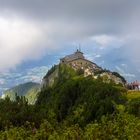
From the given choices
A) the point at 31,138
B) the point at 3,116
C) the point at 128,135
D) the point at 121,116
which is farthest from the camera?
the point at 3,116

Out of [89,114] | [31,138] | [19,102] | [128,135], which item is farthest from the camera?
[89,114]

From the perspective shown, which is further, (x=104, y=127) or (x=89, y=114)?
(x=89, y=114)

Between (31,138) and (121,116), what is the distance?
1266 centimetres

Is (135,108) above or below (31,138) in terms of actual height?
above

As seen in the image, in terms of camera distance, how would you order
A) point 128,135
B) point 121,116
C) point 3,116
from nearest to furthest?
point 128,135
point 121,116
point 3,116

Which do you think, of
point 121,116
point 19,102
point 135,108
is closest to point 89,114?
point 19,102

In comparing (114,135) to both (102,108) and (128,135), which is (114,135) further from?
(102,108)

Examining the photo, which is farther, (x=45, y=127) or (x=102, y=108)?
(x=102, y=108)

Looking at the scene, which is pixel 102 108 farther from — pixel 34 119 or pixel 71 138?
pixel 71 138

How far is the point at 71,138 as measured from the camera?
53.4 metres

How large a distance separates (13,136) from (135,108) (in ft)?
333

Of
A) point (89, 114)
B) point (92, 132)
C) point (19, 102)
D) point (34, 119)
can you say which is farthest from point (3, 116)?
point (92, 132)

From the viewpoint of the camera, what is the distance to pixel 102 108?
7785 inches

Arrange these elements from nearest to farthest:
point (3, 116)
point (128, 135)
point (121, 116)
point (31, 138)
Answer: point (128, 135)
point (31, 138)
point (121, 116)
point (3, 116)
